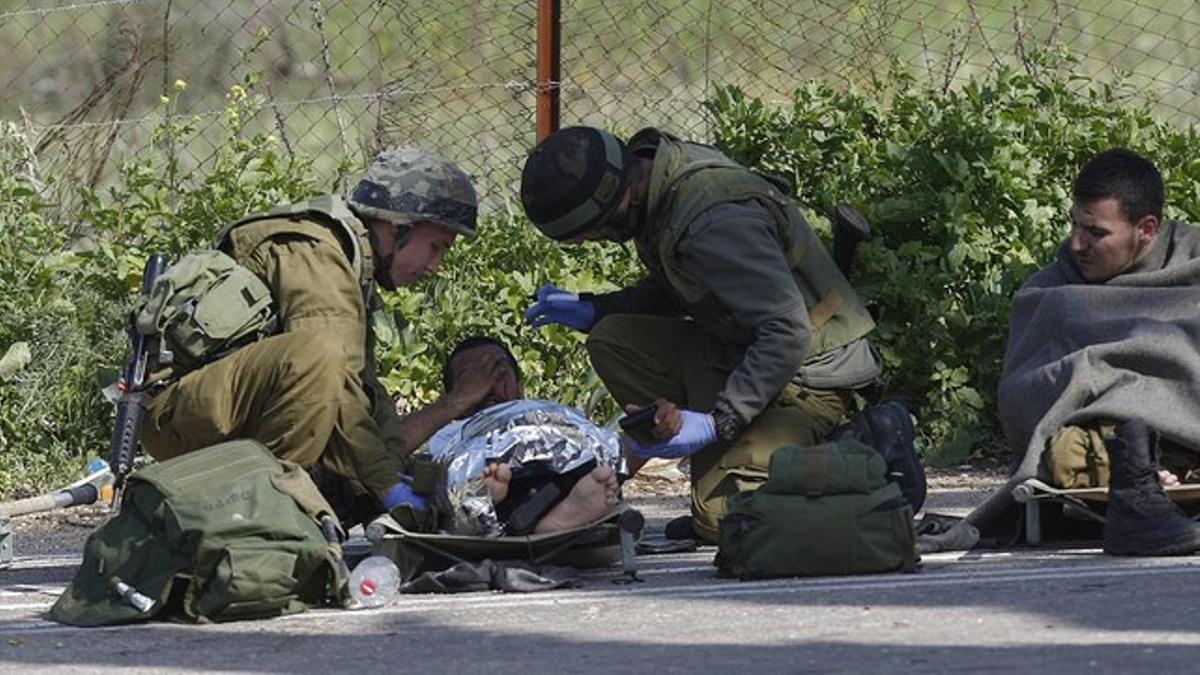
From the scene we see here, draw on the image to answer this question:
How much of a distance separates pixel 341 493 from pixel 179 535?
1.00 meters

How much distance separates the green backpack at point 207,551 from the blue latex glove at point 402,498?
42 centimetres

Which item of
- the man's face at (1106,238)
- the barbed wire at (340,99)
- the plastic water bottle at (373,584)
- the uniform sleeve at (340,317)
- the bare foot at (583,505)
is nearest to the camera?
the plastic water bottle at (373,584)

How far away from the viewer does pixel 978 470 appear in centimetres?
912

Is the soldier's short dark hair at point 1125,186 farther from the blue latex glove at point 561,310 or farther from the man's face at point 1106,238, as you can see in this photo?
the blue latex glove at point 561,310

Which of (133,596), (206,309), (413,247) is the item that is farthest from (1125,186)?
(133,596)

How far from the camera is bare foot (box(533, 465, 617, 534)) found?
260 inches

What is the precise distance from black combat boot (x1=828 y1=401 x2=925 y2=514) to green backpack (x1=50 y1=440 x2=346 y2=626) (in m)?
1.60

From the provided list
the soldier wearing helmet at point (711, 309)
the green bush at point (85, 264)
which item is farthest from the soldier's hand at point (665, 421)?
the green bush at point (85, 264)

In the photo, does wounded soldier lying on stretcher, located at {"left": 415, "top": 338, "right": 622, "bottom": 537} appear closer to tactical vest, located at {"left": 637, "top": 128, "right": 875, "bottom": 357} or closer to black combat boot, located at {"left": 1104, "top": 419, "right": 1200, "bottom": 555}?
tactical vest, located at {"left": 637, "top": 128, "right": 875, "bottom": 357}

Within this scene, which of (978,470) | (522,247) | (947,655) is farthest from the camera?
(522,247)

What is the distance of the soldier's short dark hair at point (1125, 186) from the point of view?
7020 mm

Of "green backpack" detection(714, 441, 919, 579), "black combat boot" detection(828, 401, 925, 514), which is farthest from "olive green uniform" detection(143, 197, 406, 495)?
"black combat boot" detection(828, 401, 925, 514)

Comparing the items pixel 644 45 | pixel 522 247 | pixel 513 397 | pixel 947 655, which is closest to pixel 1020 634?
pixel 947 655

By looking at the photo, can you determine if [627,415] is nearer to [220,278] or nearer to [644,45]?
[220,278]
